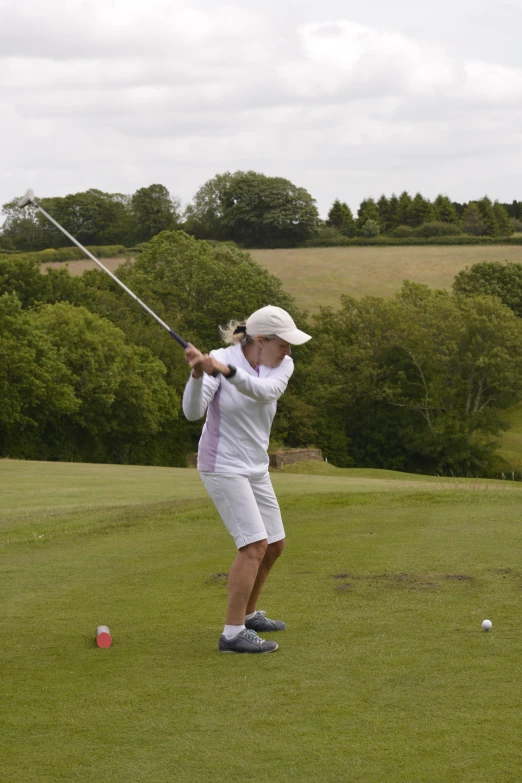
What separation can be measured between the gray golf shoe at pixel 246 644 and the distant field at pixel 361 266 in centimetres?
8195

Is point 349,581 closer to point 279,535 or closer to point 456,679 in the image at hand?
point 279,535

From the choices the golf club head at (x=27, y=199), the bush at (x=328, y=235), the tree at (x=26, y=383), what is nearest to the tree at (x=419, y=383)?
the tree at (x=26, y=383)

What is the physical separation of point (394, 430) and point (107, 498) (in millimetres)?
51003

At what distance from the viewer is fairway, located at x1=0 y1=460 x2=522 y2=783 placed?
14.3 feet

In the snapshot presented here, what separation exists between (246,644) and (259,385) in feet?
5.87

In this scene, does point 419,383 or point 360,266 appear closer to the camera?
point 419,383

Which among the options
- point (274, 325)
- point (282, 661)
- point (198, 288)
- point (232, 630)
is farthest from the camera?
point (198, 288)

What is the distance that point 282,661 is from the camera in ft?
19.8

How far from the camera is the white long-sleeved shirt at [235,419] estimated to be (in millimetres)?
6480

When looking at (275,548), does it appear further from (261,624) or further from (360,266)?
(360,266)

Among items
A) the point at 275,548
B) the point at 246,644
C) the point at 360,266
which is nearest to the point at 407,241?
the point at 360,266

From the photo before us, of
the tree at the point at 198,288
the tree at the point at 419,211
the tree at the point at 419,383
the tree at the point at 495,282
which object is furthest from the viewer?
the tree at the point at 419,211

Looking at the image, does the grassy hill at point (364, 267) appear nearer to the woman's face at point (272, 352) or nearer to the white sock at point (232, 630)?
the woman's face at point (272, 352)

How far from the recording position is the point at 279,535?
7.04m
